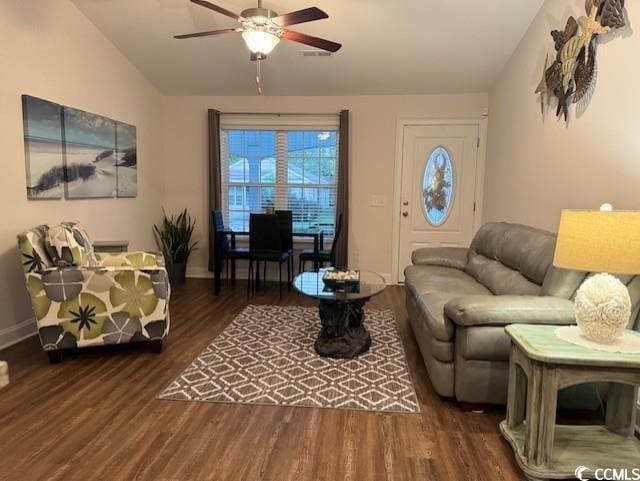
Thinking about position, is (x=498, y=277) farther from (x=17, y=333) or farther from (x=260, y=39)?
(x=17, y=333)

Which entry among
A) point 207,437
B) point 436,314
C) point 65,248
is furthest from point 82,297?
point 436,314

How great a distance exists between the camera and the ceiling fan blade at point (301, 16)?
267cm

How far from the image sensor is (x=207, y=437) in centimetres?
212

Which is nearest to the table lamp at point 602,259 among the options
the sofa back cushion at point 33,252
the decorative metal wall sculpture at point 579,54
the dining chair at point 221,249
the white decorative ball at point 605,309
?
the white decorative ball at point 605,309

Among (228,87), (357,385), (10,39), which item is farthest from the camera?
(228,87)

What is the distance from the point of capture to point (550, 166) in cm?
346

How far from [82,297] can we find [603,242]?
3023 millimetres

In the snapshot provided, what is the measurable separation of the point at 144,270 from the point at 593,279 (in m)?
2.69

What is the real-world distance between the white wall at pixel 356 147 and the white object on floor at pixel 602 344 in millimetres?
3671

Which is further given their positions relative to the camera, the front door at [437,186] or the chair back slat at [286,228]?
the front door at [437,186]

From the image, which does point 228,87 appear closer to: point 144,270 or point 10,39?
point 10,39

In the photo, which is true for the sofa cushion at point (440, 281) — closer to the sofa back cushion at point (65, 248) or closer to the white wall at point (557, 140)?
the white wall at point (557, 140)

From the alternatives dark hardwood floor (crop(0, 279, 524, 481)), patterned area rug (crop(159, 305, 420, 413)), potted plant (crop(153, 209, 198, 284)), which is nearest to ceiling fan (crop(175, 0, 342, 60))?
patterned area rug (crop(159, 305, 420, 413))

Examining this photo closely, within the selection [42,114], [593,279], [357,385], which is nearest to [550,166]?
[593,279]
